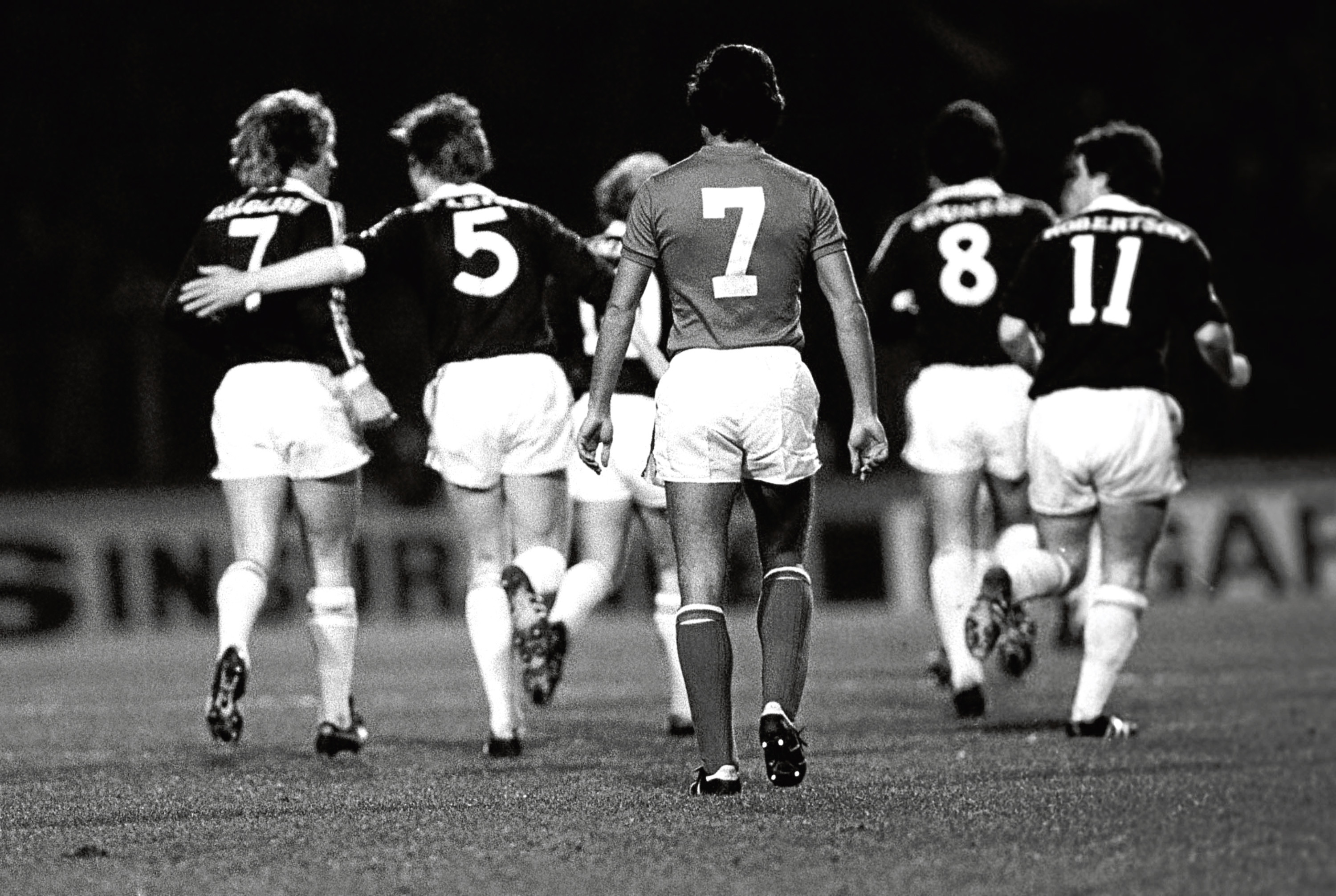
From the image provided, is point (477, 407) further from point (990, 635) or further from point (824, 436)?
point (824, 436)

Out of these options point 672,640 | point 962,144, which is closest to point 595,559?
point 672,640

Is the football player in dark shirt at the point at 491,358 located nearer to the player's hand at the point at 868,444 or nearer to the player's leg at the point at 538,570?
the player's leg at the point at 538,570

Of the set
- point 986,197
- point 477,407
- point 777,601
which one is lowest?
point 777,601

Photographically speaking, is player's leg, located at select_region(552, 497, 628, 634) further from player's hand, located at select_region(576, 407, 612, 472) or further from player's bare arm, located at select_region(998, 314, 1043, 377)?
player's hand, located at select_region(576, 407, 612, 472)

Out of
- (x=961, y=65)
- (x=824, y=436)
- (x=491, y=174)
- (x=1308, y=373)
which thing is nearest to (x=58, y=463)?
(x=491, y=174)

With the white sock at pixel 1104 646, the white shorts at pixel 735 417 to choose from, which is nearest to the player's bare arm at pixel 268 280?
the white shorts at pixel 735 417

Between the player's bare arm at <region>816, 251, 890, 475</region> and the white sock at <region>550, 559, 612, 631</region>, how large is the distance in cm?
223

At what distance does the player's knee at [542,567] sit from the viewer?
25.1ft

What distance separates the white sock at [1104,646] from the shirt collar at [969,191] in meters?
1.98

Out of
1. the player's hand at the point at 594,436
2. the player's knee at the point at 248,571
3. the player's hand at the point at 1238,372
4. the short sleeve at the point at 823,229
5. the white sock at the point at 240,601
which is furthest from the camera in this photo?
the player's hand at the point at 1238,372

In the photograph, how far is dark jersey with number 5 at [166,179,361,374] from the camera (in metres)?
7.63

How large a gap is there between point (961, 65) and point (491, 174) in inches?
172

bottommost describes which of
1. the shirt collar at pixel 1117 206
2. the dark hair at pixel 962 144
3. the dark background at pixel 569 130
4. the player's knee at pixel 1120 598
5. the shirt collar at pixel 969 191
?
the player's knee at pixel 1120 598

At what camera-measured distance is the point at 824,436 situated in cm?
1844
